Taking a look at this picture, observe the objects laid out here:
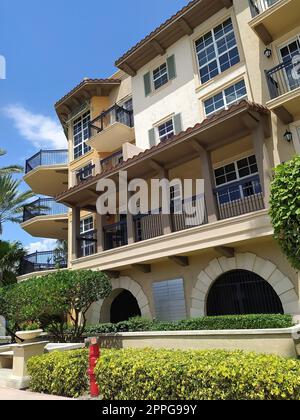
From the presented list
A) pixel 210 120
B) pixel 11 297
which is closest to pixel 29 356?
pixel 11 297


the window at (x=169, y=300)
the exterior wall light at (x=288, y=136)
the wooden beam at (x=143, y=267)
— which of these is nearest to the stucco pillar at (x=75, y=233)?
the wooden beam at (x=143, y=267)

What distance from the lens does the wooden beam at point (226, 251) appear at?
449 inches

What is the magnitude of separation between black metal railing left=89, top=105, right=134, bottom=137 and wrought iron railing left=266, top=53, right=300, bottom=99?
8819 millimetres

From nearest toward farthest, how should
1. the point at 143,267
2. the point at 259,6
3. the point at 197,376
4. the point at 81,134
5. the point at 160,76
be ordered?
the point at 197,376 → the point at 259,6 → the point at 143,267 → the point at 160,76 → the point at 81,134

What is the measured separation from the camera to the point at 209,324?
33.5 feet

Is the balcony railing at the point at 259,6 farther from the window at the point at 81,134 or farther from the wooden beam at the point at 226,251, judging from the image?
the window at the point at 81,134

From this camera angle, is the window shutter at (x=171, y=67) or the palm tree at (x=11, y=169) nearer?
the window shutter at (x=171, y=67)

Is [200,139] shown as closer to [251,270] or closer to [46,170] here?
[251,270]

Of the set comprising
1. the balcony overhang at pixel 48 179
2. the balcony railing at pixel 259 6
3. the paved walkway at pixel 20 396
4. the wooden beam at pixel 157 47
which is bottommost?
the paved walkway at pixel 20 396

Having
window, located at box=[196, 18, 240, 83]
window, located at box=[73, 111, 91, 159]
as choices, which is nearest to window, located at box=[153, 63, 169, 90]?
window, located at box=[196, 18, 240, 83]

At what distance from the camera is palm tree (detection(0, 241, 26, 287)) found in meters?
23.3

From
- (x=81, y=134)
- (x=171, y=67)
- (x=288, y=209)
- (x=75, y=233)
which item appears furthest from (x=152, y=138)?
(x=288, y=209)

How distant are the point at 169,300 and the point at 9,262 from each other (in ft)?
49.6

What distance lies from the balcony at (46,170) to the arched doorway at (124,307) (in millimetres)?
10022
